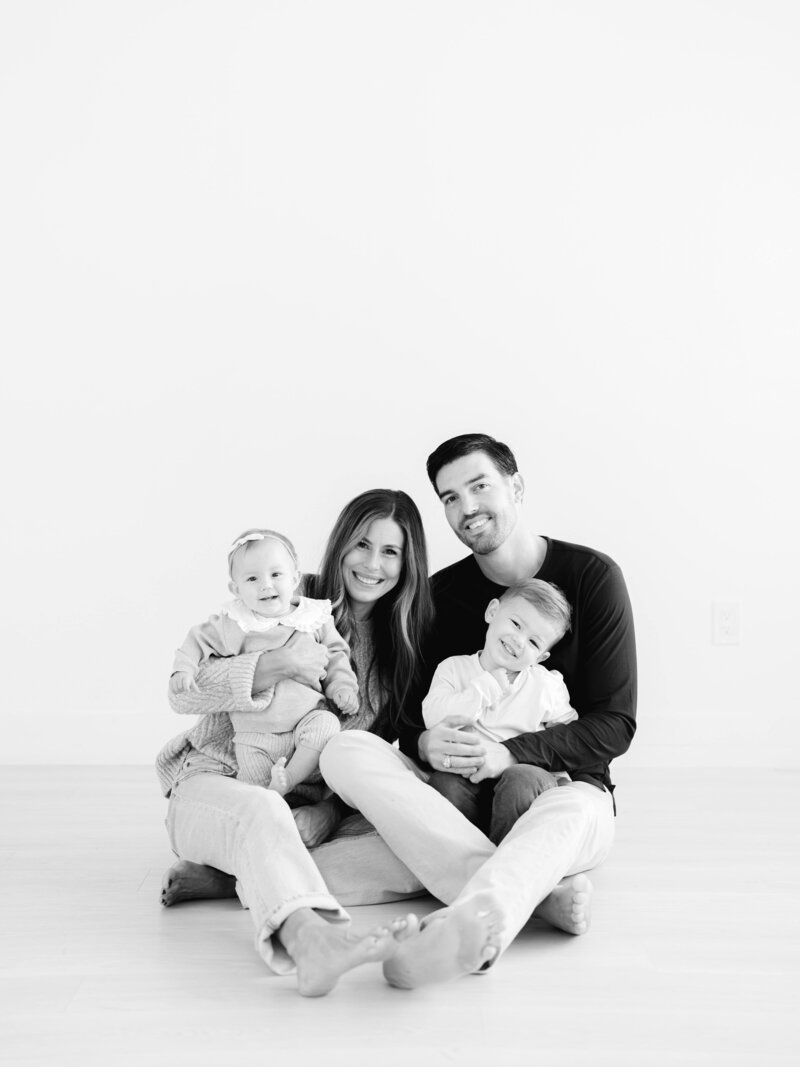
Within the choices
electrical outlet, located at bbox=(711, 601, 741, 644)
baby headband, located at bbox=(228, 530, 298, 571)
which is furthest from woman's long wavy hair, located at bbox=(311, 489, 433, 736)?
electrical outlet, located at bbox=(711, 601, 741, 644)

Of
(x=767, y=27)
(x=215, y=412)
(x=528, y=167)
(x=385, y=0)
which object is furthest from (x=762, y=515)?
(x=385, y=0)

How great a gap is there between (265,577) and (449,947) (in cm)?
79

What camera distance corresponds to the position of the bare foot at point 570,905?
5.31ft

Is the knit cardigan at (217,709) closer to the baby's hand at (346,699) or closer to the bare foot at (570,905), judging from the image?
the baby's hand at (346,699)

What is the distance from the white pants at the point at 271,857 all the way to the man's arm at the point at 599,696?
0.31 metres

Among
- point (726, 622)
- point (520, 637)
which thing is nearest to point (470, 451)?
point (520, 637)

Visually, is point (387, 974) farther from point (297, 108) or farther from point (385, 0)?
point (385, 0)

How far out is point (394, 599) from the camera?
2.12 metres

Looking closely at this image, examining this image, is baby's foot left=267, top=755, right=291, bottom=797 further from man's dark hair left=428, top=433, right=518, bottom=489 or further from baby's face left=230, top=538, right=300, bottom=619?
man's dark hair left=428, top=433, right=518, bottom=489

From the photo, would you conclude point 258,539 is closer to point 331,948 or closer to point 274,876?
point 274,876

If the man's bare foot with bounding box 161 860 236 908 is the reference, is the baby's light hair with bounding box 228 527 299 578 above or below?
above

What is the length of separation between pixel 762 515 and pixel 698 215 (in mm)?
922

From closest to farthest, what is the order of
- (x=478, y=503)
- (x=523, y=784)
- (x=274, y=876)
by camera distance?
1. (x=274, y=876)
2. (x=523, y=784)
3. (x=478, y=503)

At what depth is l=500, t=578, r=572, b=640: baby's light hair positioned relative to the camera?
198 centimetres
